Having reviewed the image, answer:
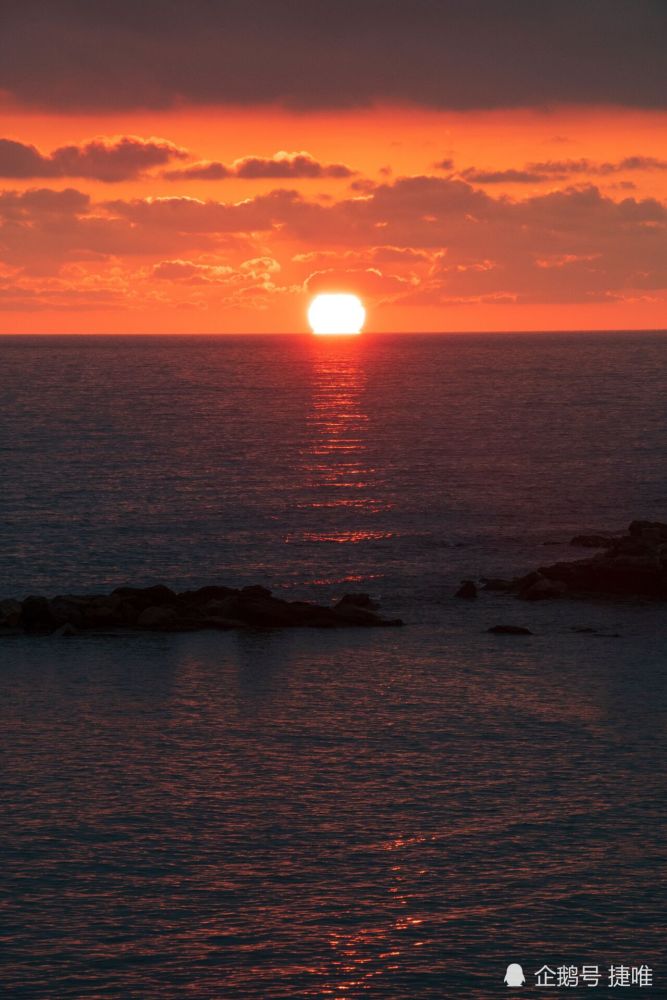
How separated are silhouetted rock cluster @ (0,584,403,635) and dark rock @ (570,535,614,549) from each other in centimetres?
2074

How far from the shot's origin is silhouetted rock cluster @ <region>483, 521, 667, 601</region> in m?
67.2

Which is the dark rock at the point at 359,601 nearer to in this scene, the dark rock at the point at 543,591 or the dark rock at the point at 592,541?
the dark rock at the point at 543,591

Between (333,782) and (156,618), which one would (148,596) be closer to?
(156,618)

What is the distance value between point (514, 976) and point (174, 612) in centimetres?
3610

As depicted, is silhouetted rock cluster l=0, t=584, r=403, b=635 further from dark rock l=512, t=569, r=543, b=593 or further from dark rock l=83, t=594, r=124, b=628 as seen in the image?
dark rock l=512, t=569, r=543, b=593

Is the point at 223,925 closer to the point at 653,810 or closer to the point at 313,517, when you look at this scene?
the point at 653,810

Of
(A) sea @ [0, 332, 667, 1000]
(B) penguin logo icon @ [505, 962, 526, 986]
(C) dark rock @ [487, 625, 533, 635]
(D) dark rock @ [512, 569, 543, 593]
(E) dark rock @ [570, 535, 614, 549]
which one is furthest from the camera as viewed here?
(E) dark rock @ [570, 535, 614, 549]

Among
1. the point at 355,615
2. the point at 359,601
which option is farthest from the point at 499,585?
the point at 355,615

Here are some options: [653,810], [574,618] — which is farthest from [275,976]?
[574,618]

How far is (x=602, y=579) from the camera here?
68.8 m

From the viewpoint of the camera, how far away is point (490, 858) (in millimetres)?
33281

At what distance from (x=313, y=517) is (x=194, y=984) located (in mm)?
67072

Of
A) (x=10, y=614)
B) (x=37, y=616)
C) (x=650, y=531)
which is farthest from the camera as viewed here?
(x=650, y=531)

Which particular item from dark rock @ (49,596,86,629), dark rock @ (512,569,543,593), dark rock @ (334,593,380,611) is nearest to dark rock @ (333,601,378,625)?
dark rock @ (334,593,380,611)
